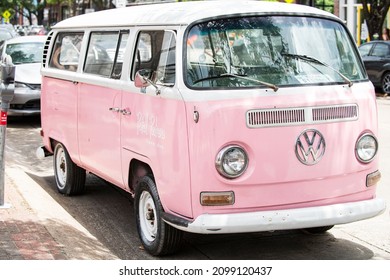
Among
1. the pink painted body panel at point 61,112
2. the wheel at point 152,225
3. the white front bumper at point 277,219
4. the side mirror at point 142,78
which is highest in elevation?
the side mirror at point 142,78

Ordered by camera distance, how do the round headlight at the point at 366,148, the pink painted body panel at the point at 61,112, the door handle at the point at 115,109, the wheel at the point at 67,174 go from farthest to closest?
1. the wheel at the point at 67,174
2. the pink painted body panel at the point at 61,112
3. the door handle at the point at 115,109
4. the round headlight at the point at 366,148

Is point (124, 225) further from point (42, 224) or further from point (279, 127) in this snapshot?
point (279, 127)

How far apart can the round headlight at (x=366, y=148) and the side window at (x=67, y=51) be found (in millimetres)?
3500

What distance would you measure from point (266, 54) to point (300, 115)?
2.02 ft

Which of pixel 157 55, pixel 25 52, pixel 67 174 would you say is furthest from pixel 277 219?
pixel 25 52

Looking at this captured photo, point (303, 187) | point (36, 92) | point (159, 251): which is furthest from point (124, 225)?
point (36, 92)

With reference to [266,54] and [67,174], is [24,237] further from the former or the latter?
[266,54]

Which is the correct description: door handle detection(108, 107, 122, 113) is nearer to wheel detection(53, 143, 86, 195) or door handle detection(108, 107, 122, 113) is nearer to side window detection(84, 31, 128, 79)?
side window detection(84, 31, 128, 79)

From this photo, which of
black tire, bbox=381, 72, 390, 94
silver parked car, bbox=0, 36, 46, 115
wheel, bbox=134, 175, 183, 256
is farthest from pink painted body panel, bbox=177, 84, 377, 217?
black tire, bbox=381, 72, 390, 94

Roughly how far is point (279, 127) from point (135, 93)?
145cm

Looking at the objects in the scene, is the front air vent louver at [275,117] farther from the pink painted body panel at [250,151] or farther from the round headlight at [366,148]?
the round headlight at [366,148]

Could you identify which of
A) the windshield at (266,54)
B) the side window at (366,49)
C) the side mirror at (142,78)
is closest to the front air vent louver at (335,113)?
the windshield at (266,54)

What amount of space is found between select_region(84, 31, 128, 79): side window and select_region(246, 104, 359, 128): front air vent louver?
180 centimetres

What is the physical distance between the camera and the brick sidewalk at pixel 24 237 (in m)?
5.75
